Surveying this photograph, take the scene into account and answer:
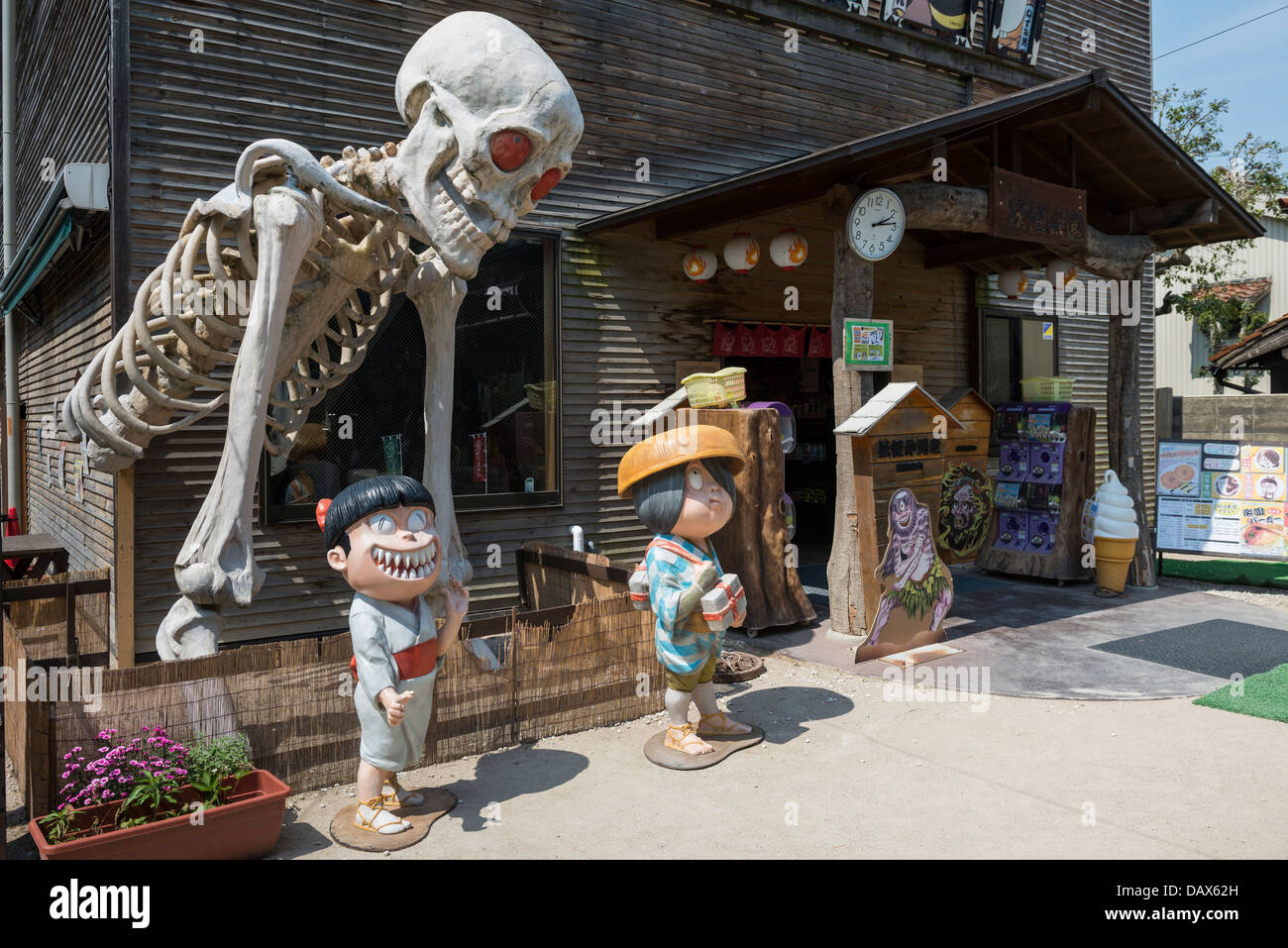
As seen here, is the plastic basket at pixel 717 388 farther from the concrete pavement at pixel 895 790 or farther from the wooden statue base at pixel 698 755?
the wooden statue base at pixel 698 755

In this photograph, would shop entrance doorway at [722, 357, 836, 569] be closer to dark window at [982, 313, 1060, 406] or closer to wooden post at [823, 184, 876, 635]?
dark window at [982, 313, 1060, 406]

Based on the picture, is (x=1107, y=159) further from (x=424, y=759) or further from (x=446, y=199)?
(x=424, y=759)

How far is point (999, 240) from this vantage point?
33.9ft

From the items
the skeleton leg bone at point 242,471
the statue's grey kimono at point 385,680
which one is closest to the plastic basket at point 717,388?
the skeleton leg bone at point 242,471

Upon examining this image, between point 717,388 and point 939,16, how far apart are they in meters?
6.94

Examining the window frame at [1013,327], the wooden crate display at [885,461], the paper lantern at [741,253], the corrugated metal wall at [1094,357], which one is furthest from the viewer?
the corrugated metal wall at [1094,357]

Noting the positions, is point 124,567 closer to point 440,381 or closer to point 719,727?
point 440,381

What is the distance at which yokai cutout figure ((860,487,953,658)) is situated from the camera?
6.72m

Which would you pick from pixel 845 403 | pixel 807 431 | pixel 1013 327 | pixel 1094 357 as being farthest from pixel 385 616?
pixel 1094 357

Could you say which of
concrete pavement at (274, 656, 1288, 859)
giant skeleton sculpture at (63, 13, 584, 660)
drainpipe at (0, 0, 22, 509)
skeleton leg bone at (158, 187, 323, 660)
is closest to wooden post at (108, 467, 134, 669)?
giant skeleton sculpture at (63, 13, 584, 660)

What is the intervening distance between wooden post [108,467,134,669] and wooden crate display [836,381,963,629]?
17.6ft

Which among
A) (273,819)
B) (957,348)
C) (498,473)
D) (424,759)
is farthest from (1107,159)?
(273,819)

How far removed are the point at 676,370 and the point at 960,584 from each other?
3.87 m

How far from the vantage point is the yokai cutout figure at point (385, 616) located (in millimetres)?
3857
